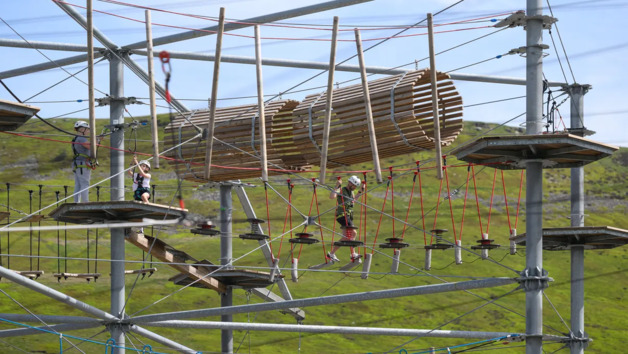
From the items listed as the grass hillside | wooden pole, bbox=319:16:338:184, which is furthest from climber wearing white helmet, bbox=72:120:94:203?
wooden pole, bbox=319:16:338:184

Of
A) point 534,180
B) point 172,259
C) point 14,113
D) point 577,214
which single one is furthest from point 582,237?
point 14,113

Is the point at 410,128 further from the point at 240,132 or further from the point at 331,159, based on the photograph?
the point at 240,132

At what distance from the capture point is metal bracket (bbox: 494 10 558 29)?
2006 cm

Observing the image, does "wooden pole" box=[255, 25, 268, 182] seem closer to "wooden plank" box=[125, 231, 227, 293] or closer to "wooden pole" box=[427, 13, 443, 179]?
"wooden pole" box=[427, 13, 443, 179]

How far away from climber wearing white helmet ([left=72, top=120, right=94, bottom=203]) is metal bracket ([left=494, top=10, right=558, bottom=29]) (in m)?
9.97

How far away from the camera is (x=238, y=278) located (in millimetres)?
27219

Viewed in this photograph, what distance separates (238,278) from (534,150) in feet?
35.5

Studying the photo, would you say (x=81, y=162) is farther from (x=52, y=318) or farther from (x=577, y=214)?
(x=577, y=214)

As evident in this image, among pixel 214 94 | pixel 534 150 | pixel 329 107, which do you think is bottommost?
pixel 534 150

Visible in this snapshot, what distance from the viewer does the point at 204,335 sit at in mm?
51500

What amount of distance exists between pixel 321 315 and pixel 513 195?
181 feet

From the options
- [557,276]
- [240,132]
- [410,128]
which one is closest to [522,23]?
[410,128]

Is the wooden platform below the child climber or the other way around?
the other way around

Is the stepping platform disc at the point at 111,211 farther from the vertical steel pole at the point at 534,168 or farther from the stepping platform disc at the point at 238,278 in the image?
the vertical steel pole at the point at 534,168
